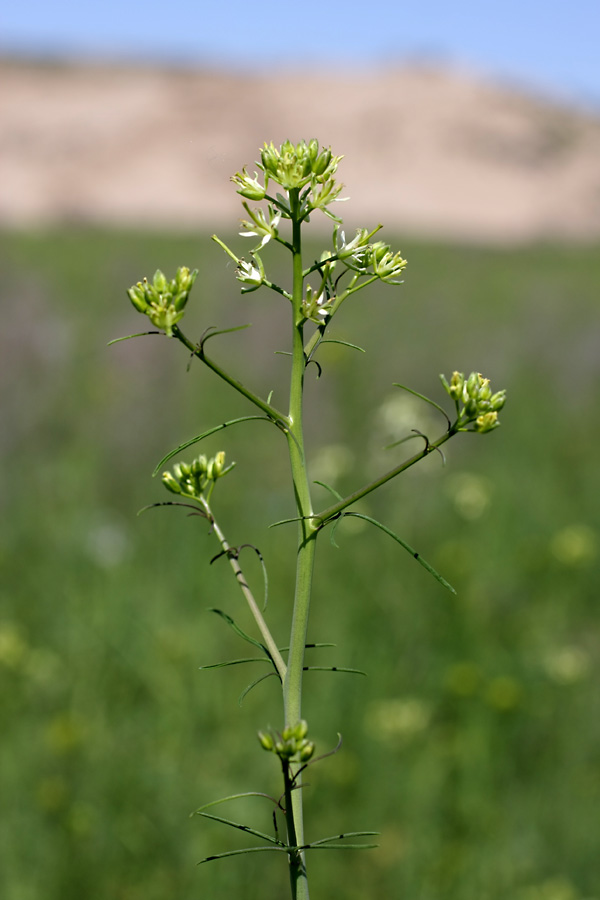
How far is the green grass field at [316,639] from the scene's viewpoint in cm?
315

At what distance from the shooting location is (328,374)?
772 centimetres

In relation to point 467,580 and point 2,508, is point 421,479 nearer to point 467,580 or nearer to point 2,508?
point 467,580

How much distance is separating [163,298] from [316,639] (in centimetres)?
401

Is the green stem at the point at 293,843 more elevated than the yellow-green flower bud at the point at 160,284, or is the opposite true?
the yellow-green flower bud at the point at 160,284

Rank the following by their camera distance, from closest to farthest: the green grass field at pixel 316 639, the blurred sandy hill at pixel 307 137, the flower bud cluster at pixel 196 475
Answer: the flower bud cluster at pixel 196 475 < the green grass field at pixel 316 639 < the blurred sandy hill at pixel 307 137

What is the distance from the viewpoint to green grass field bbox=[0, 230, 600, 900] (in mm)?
3154

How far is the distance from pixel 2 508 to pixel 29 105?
5083 cm

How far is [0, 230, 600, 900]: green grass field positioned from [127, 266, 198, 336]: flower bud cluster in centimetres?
280

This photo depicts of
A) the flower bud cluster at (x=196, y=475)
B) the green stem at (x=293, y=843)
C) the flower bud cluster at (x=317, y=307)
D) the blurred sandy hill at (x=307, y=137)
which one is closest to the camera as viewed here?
the green stem at (x=293, y=843)

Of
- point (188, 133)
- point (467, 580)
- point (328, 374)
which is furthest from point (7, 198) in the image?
point (467, 580)

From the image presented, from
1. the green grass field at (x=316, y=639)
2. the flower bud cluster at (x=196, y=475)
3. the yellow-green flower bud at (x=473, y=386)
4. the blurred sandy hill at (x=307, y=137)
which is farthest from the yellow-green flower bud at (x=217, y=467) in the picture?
the blurred sandy hill at (x=307, y=137)

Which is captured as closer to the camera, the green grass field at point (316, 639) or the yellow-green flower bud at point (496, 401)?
the yellow-green flower bud at point (496, 401)

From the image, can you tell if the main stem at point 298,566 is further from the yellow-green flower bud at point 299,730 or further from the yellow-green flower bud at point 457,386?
the yellow-green flower bud at point 457,386

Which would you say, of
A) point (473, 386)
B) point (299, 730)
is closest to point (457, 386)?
point (473, 386)
